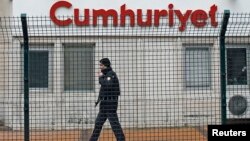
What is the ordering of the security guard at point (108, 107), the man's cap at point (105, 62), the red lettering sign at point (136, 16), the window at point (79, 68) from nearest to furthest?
the security guard at point (108, 107) < the man's cap at point (105, 62) < the window at point (79, 68) < the red lettering sign at point (136, 16)

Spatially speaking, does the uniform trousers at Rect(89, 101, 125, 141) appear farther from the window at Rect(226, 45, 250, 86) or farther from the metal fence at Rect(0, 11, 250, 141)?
the window at Rect(226, 45, 250, 86)

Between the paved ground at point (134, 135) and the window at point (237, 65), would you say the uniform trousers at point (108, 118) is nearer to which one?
the paved ground at point (134, 135)

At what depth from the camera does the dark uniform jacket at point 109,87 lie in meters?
8.52

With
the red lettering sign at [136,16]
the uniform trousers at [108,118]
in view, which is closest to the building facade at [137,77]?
the uniform trousers at [108,118]

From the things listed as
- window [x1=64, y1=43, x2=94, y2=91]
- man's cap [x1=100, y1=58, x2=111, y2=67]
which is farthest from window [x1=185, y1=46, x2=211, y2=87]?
window [x1=64, y1=43, x2=94, y2=91]

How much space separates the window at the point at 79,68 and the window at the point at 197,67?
181 centimetres

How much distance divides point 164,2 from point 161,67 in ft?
12.4

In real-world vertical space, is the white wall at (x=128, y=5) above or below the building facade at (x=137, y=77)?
above

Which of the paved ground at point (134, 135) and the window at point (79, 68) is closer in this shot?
the paved ground at point (134, 135)

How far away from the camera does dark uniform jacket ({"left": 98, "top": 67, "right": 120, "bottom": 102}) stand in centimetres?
852

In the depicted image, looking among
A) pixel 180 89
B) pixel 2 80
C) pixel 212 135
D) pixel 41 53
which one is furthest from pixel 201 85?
pixel 2 80

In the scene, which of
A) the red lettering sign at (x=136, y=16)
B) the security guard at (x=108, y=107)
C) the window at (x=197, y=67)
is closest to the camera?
the security guard at (x=108, y=107)

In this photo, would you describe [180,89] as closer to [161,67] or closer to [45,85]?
[161,67]

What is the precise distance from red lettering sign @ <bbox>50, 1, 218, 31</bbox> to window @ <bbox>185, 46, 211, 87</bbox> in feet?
10.7
